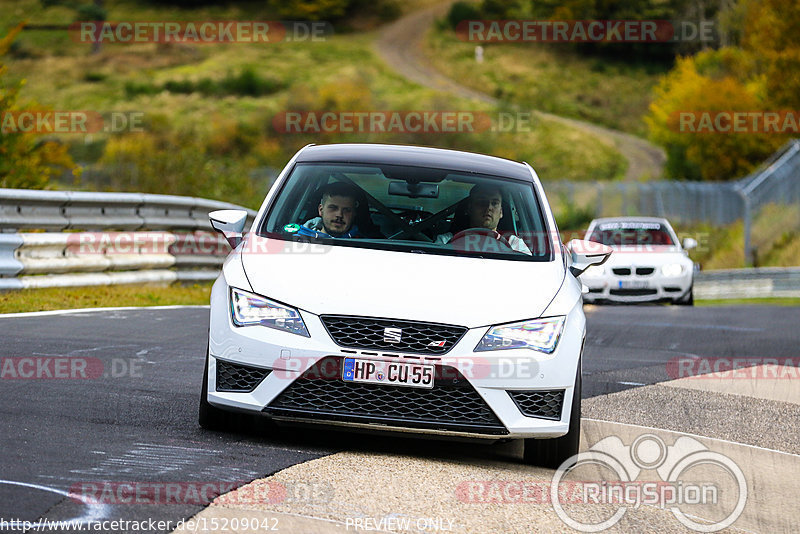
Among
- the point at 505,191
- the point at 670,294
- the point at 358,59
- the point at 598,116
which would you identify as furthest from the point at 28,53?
the point at 505,191

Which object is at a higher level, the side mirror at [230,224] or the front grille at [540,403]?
the side mirror at [230,224]

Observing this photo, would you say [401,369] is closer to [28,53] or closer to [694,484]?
[694,484]

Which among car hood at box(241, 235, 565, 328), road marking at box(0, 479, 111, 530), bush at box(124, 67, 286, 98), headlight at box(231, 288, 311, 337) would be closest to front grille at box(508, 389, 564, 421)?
car hood at box(241, 235, 565, 328)

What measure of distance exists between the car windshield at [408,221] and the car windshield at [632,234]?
1381 cm

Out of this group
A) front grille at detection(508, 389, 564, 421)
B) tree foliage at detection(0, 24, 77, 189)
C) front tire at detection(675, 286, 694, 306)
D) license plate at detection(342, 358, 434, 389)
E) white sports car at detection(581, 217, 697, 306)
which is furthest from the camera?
front tire at detection(675, 286, 694, 306)

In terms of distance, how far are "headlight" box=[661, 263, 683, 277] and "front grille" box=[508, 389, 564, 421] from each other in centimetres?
1453

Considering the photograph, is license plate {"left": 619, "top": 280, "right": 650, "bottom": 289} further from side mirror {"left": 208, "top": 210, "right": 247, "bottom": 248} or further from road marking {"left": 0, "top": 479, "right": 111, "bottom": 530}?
road marking {"left": 0, "top": 479, "right": 111, "bottom": 530}

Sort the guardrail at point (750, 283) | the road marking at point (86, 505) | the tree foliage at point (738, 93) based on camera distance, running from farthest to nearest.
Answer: the tree foliage at point (738, 93) → the guardrail at point (750, 283) → the road marking at point (86, 505)

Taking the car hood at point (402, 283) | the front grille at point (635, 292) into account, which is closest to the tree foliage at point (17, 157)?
the front grille at point (635, 292)

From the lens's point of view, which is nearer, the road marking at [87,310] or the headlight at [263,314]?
the headlight at [263,314]

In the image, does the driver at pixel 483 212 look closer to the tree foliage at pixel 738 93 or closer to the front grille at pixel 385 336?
the front grille at pixel 385 336

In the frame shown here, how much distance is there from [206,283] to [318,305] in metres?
11.4

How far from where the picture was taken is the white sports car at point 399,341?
5.99m

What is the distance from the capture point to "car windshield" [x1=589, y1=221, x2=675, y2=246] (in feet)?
69.7
